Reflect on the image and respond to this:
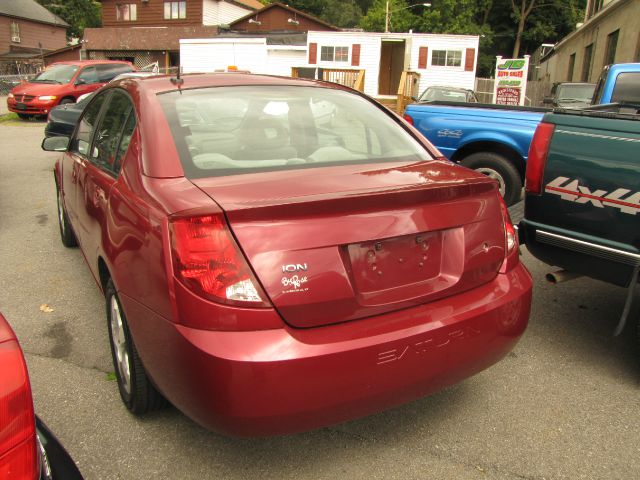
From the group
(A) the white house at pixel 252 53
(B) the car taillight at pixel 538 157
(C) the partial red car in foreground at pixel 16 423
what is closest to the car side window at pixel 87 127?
(C) the partial red car in foreground at pixel 16 423

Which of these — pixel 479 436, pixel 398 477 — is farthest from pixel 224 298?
pixel 479 436

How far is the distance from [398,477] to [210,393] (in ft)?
3.17

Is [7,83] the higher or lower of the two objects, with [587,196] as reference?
lower

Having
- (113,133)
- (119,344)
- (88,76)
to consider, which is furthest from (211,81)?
(88,76)

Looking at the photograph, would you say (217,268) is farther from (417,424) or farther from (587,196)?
(587,196)

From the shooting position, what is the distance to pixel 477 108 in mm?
6598

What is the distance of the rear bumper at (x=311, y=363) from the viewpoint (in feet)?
6.36

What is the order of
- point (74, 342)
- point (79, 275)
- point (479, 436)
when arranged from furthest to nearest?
point (79, 275) < point (74, 342) < point (479, 436)

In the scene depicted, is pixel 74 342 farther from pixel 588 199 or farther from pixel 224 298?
pixel 588 199

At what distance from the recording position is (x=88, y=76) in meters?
17.8

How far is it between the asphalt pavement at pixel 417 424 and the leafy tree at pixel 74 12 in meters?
70.1

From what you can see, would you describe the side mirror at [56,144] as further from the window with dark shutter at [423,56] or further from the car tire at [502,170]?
the window with dark shutter at [423,56]

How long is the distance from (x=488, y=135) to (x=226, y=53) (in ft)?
84.5

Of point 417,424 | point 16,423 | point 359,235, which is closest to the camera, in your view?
point 16,423
